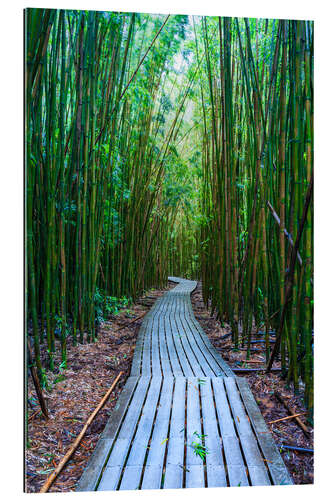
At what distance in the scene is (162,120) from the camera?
9.61 ft

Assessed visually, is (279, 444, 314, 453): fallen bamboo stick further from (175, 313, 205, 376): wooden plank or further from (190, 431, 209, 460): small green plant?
(175, 313, 205, 376): wooden plank

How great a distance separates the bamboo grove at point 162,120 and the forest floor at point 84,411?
0.11m

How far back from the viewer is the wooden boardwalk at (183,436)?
0.97 meters

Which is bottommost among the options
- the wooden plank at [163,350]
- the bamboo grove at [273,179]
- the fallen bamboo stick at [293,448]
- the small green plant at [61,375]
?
the fallen bamboo stick at [293,448]

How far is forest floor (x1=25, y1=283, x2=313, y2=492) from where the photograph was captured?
105 centimetres

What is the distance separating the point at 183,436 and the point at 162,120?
8.04 ft

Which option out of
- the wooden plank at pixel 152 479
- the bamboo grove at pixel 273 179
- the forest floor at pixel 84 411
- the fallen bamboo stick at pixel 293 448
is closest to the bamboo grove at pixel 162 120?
the bamboo grove at pixel 273 179

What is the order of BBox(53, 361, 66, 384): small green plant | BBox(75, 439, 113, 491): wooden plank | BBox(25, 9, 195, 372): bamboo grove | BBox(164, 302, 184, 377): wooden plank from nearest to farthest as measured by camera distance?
BBox(75, 439, 113, 491): wooden plank, BBox(25, 9, 195, 372): bamboo grove, BBox(53, 361, 66, 384): small green plant, BBox(164, 302, 184, 377): wooden plank

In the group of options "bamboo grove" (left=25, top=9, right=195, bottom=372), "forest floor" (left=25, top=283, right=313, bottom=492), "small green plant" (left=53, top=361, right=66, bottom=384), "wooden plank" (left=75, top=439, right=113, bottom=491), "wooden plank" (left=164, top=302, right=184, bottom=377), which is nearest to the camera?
"wooden plank" (left=75, top=439, right=113, bottom=491)

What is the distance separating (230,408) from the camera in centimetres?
126

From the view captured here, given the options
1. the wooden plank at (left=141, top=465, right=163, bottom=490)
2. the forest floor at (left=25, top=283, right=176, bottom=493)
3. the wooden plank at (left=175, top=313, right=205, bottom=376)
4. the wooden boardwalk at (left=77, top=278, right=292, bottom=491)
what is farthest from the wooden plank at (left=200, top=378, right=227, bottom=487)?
the forest floor at (left=25, top=283, right=176, bottom=493)

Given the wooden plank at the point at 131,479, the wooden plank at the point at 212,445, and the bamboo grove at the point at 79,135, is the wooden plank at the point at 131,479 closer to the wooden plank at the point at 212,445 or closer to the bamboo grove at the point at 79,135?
the wooden plank at the point at 212,445
